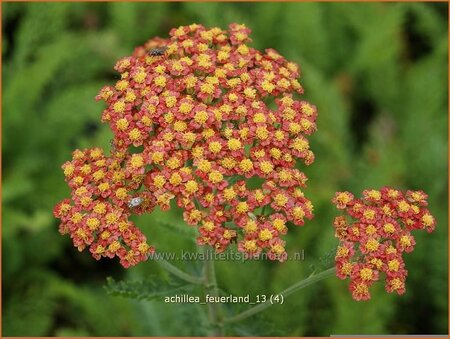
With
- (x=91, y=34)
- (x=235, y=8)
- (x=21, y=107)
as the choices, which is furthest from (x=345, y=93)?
(x=21, y=107)

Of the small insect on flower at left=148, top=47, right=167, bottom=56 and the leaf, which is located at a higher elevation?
the small insect on flower at left=148, top=47, right=167, bottom=56

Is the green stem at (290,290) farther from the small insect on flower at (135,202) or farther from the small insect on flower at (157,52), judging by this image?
the small insect on flower at (157,52)

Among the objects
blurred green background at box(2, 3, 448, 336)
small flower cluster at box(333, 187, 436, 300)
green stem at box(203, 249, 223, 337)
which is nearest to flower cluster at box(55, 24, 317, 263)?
small flower cluster at box(333, 187, 436, 300)

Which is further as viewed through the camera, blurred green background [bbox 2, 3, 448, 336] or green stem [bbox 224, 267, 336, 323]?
blurred green background [bbox 2, 3, 448, 336]

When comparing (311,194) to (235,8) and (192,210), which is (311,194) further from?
(235,8)

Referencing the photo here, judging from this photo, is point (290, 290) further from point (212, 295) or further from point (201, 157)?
point (201, 157)

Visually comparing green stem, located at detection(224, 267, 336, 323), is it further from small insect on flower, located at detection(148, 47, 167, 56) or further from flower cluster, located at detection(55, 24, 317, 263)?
small insect on flower, located at detection(148, 47, 167, 56)

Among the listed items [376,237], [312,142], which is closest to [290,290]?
[376,237]
